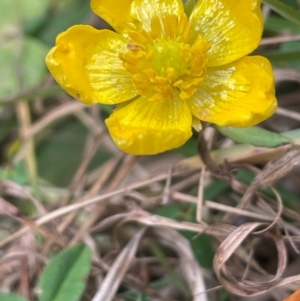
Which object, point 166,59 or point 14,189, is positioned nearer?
point 166,59

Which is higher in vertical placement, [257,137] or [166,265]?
[257,137]

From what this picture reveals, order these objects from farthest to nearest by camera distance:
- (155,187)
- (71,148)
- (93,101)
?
(71,148) → (155,187) → (93,101)

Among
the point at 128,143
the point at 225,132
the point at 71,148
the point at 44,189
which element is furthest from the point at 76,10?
the point at 128,143

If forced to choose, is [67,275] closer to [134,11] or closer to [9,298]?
[9,298]

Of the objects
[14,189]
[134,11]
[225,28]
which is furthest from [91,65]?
[14,189]

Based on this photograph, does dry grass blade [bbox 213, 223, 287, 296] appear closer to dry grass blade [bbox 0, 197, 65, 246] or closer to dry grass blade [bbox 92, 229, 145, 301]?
dry grass blade [bbox 92, 229, 145, 301]

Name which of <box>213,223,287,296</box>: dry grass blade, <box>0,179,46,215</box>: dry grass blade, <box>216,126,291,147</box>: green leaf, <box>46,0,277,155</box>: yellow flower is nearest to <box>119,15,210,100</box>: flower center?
<box>46,0,277,155</box>: yellow flower

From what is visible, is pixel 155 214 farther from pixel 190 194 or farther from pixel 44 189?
pixel 44 189
